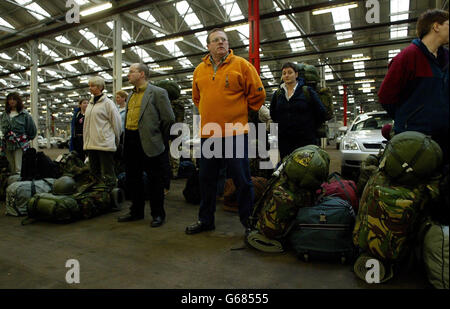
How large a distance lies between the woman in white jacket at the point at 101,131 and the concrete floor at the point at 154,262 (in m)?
0.93

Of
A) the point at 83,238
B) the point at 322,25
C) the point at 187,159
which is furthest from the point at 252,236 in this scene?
the point at 322,25

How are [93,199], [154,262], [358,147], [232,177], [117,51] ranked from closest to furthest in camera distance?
[154,262], [232,177], [93,199], [358,147], [117,51]

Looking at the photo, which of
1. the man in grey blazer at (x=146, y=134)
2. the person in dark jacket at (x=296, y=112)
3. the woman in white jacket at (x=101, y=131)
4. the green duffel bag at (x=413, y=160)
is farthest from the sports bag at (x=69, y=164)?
the green duffel bag at (x=413, y=160)

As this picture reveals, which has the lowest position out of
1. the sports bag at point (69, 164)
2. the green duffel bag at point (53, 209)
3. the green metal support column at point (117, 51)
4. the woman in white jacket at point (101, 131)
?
the green duffel bag at point (53, 209)

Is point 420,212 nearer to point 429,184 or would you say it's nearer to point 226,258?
point 429,184

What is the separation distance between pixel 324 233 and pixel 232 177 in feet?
3.21

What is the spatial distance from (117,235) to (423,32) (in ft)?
9.59

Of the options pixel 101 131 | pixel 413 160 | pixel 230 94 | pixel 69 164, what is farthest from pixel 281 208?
pixel 69 164

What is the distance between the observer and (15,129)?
458cm

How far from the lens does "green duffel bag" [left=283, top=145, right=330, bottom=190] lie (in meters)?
2.15

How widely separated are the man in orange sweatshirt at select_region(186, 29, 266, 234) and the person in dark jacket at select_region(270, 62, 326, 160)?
0.58 metres

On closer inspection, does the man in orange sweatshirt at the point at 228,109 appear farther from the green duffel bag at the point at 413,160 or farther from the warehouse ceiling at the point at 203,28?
the warehouse ceiling at the point at 203,28

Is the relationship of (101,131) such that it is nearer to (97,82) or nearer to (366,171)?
(97,82)

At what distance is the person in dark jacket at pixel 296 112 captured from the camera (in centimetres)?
308
